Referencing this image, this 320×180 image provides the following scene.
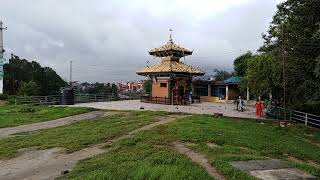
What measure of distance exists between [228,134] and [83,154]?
6727 mm

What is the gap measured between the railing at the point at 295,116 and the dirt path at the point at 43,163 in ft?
49.5

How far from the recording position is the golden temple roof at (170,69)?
42250mm

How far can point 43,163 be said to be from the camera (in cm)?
1338

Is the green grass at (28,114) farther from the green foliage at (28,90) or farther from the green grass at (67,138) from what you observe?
the green foliage at (28,90)

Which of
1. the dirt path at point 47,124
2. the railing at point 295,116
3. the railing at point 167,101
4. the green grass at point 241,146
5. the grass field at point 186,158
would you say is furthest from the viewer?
the railing at point 167,101

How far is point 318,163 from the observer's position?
14516 millimetres

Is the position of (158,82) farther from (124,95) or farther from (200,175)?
(200,175)

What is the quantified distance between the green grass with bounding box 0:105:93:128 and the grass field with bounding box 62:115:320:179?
10309 millimetres

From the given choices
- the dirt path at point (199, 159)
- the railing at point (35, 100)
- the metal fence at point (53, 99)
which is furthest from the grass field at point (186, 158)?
the metal fence at point (53, 99)

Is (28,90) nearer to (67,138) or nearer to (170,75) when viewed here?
(170,75)

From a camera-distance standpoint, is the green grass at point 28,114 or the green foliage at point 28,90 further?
the green foliage at point 28,90

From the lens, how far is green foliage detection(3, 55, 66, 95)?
5222cm

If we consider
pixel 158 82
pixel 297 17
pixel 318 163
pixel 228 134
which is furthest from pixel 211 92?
pixel 318 163

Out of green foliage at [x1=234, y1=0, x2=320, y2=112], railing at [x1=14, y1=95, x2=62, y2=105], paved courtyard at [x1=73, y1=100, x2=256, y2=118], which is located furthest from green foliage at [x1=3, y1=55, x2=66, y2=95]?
green foliage at [x1=234, y1=0, x2=320, y2=112]
